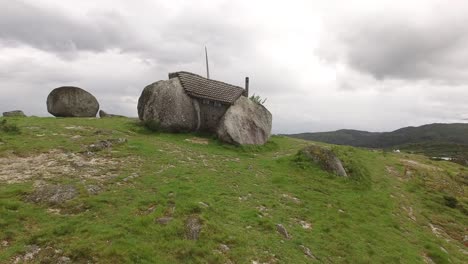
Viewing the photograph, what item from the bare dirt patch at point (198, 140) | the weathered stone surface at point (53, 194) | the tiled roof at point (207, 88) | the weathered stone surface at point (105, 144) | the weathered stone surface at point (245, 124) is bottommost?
the weathered stone surface at point (53, 194)

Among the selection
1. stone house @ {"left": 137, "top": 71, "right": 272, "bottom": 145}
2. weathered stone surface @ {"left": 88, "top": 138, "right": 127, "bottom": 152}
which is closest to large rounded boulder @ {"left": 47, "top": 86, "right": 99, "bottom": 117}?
stone house @ {"left": 137, "top": 71, "right": 272, "bottom": 145}

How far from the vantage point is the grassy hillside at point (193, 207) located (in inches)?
414

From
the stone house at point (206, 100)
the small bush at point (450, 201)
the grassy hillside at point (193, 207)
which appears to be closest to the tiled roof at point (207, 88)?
the stone house at point (206, 100)

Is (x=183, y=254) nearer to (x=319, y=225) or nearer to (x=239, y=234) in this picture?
(x=239, y=234)

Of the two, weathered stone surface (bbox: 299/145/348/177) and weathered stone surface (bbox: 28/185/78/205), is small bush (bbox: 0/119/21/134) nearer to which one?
weathered stone surface (bbox: 28/185/78/205)

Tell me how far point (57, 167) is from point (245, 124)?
18860 millimetres

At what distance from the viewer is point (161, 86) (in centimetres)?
3100

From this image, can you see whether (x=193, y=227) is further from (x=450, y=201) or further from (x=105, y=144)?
(x=450, y=201)

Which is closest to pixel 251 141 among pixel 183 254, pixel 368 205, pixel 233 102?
pixel 233 102

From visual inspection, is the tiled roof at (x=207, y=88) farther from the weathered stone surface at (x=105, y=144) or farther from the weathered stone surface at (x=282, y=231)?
the weathered stone surface at (x=282, y=231)

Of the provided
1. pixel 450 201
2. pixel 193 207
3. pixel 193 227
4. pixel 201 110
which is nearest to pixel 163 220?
pixel 193 227

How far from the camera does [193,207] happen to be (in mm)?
13633

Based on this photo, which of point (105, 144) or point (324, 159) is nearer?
point (105, 144)

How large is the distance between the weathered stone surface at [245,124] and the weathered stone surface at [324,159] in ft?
22.7
